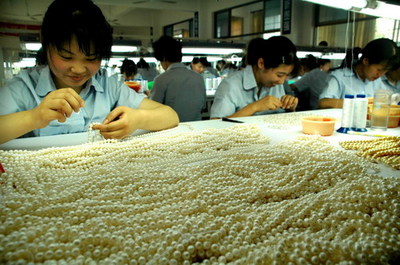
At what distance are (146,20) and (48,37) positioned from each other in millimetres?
11933

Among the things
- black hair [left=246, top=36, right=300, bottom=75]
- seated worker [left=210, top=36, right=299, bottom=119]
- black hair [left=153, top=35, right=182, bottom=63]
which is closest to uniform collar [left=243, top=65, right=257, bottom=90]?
seated worker [left=210, top=36, right=299, bottom=119]

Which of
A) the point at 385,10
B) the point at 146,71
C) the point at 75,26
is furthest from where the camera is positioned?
the point at 146,71

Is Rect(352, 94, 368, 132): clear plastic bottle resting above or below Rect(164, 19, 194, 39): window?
below

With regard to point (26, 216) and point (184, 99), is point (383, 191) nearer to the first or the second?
point (26, 216)

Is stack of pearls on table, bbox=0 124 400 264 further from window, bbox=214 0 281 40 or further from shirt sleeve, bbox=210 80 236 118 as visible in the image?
window, bbox=214 0 281 40

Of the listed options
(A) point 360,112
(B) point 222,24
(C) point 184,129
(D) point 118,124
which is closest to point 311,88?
(A) point 360,112

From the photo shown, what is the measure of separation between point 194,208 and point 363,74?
2.62 meters

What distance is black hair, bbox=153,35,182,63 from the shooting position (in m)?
3.26

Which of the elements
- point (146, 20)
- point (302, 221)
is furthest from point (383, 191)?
point (146, 20)

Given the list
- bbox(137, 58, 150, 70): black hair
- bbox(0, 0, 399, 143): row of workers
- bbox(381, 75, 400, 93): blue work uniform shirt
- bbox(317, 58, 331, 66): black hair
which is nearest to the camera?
bbox(0, 0, 399, 143): row of workers

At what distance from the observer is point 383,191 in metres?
0.68

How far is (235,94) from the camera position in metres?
2.29

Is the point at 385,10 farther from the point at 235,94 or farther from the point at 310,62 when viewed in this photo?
the point at 310,62

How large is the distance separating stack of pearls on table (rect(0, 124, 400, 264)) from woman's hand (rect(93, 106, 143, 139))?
17cm
